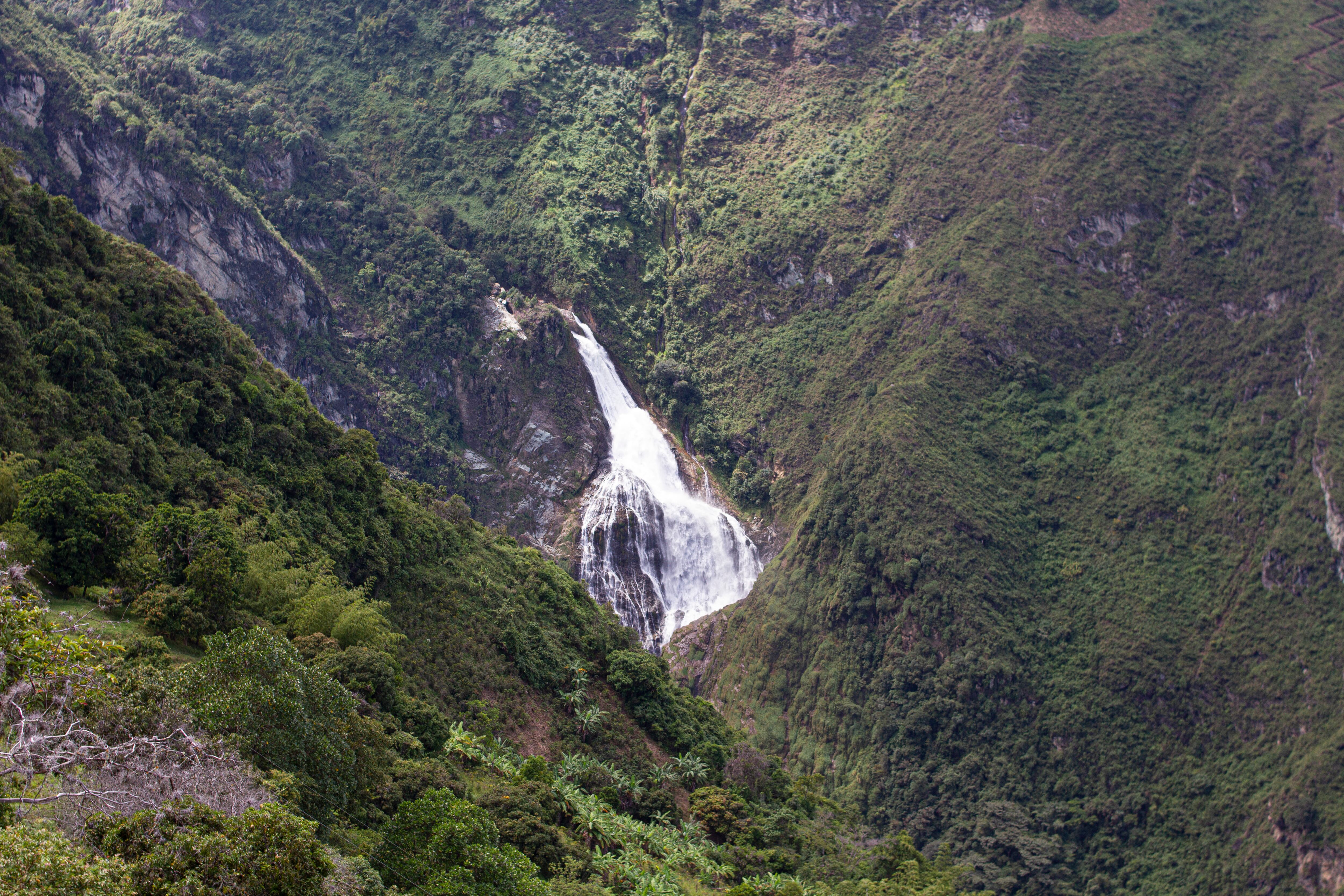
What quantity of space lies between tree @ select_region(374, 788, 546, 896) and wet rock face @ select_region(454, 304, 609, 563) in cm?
5541

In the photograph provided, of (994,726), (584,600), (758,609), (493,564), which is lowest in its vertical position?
(994,726)

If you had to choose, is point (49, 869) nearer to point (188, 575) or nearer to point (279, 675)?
point (279, 675)

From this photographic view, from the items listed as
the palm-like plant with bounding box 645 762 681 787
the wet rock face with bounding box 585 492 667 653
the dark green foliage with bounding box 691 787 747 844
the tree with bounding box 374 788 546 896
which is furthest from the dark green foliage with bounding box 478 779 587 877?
the wet rock face with bounding box 585 492 667 653

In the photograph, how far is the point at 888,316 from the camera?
86.7m

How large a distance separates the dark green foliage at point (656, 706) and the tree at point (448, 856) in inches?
866

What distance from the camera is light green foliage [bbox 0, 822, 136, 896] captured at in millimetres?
14312

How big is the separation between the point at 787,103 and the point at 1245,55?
117 ft

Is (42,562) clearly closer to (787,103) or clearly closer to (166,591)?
(166,591)

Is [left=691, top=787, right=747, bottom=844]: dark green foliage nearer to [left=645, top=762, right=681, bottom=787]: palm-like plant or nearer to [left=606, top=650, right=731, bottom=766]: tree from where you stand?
[left=645, top=762, right=681, bottom=787]: palm-like plant

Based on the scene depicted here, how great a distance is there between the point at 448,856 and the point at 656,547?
5688 centimetres

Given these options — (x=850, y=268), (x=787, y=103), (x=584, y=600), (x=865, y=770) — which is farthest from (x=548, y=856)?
(x=787, y=103)

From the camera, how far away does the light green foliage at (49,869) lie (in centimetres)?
1431

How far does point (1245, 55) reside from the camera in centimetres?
9231

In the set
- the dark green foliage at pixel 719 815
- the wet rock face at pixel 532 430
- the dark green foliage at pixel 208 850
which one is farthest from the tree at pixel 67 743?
the wet rock face at pixel 532 430
